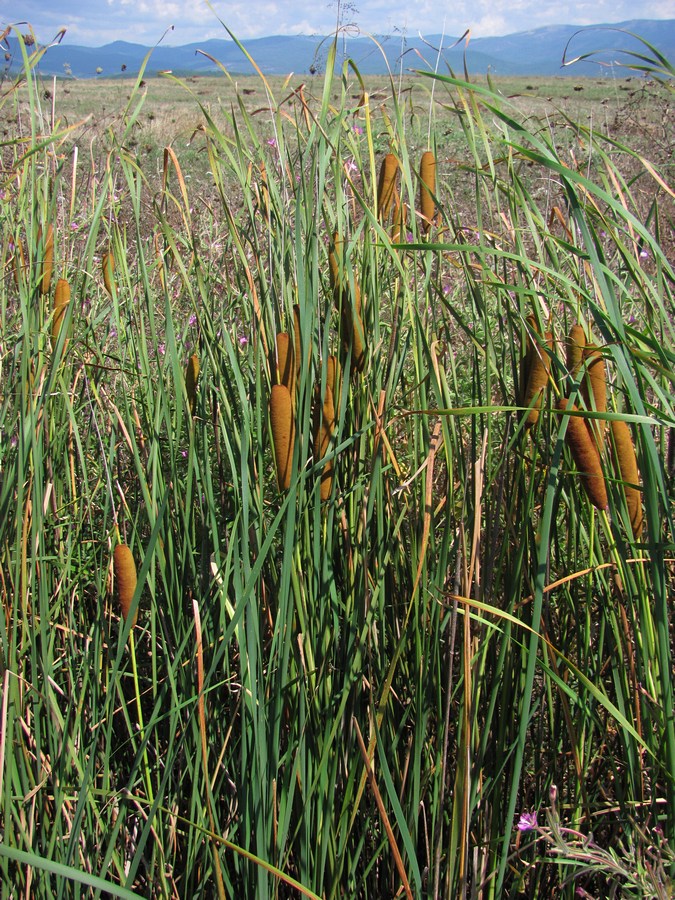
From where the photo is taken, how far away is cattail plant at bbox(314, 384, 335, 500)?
797mm

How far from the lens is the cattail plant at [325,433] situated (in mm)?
797

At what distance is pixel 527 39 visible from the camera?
175 m

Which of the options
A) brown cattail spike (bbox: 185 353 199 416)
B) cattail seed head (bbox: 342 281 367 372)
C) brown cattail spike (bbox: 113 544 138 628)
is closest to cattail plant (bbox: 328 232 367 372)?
cattail seed head (bbox: 342 281 367 372)

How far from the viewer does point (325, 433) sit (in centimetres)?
81

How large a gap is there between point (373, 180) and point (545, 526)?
0.49m

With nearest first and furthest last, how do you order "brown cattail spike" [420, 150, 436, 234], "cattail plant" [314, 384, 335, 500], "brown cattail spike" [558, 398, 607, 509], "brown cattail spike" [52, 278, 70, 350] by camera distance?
"brown cattail spike" [558, 398, 607, 509] → "cattail plant" [314, 384, 335, 500] → "brown cattail spike" [420, 150, 436, 234] → "brown cattail spike" [52, 278, 70, 350]

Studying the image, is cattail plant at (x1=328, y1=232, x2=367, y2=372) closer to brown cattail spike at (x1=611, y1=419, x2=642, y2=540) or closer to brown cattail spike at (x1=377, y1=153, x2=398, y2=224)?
brown cattail spike at (x1=377, y1=153, x2=398, y2=224)

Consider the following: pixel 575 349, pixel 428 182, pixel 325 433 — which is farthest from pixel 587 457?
pixel 428 182

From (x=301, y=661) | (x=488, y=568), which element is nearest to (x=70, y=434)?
(x=301, y=661)

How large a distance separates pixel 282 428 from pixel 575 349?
0.34m

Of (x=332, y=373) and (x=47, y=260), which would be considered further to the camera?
(x=47, y=260)

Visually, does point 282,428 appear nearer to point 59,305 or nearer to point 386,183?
point 386,183

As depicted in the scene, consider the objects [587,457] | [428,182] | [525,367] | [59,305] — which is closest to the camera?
[587,457]

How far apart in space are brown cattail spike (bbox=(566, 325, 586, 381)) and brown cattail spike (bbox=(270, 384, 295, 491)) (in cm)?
28
